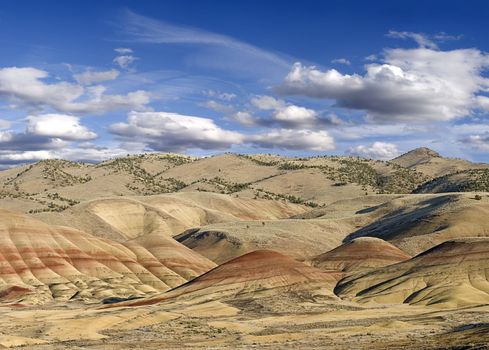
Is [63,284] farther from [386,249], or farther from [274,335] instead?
[274,335]

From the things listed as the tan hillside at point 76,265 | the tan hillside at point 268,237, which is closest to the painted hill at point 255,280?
the tan hillside at point 76,265

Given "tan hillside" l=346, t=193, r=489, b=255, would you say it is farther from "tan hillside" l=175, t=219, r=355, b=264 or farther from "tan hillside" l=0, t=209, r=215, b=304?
"tan hillside" l=0, t=209, r=215, b=304

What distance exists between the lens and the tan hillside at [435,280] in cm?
8925

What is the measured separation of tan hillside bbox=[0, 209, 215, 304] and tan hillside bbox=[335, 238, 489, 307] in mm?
42885

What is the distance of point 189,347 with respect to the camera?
Result: 59.4 m

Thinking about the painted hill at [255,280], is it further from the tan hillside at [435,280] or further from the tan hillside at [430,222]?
the tan hillside at [430,222]

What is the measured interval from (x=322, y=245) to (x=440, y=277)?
65567 mm

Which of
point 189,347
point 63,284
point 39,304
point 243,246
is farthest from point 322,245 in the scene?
point 189,347

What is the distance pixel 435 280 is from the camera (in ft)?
317

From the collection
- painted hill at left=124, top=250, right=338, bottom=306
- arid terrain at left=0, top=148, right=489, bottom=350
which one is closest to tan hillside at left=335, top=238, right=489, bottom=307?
arid terrain at left=0, top=148, right=489, bottom=350

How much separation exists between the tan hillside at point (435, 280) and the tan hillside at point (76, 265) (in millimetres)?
42885

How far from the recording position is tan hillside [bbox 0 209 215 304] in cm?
→ 11939

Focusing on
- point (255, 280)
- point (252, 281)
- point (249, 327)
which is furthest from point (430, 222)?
point (249, 327)

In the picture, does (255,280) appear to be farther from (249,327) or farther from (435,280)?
(249,327)
